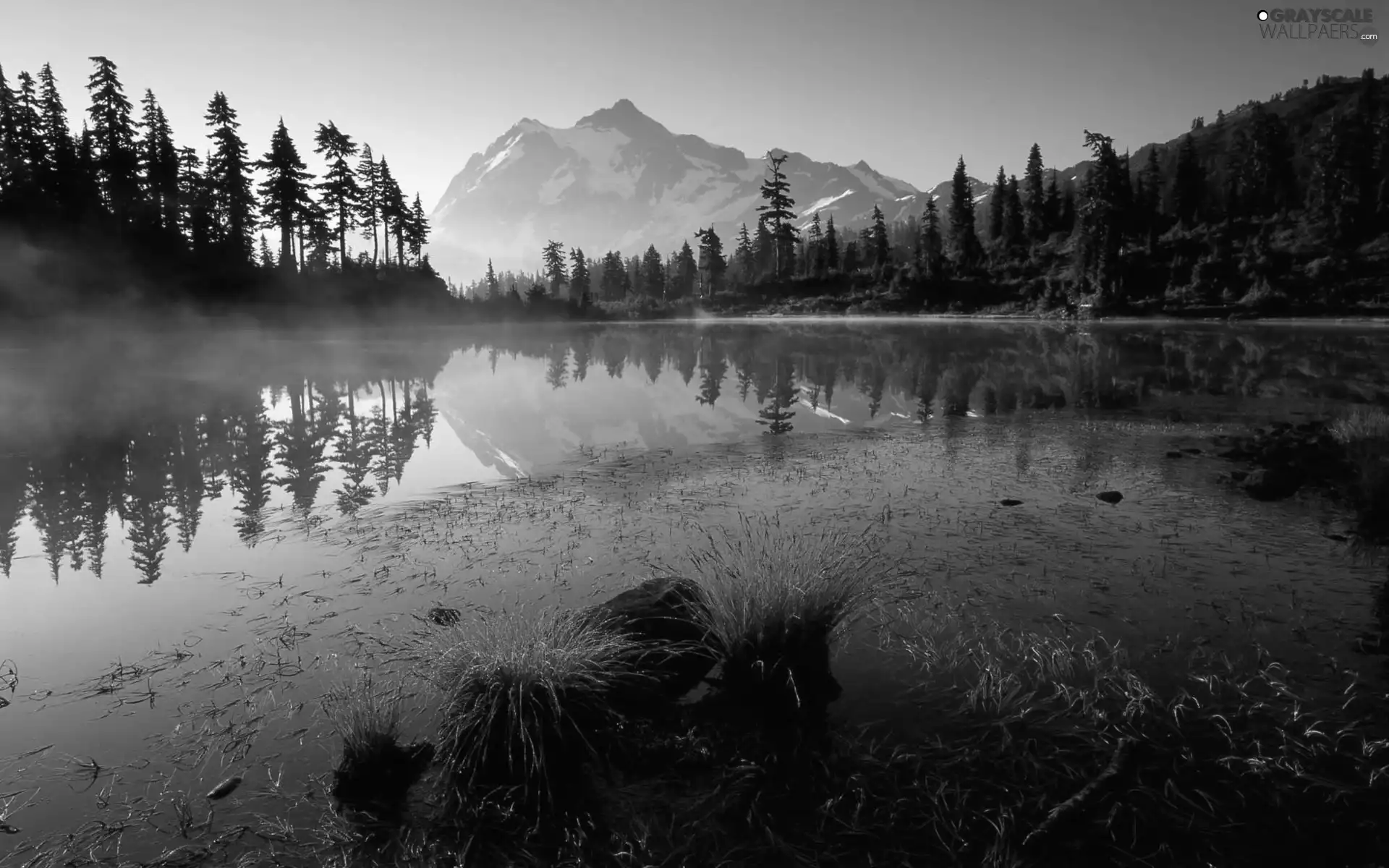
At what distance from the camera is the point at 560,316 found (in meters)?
100

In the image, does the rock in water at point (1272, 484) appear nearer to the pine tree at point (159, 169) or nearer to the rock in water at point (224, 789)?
the rock in water at point (224, 789)

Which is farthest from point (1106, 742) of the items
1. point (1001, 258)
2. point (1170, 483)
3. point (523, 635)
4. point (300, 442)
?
point (1001, 258)

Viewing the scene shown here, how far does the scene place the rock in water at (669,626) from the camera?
21.6 ft

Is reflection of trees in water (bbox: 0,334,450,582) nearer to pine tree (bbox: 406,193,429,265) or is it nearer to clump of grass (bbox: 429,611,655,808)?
clump of grass (bbox: 429,611,655,808)

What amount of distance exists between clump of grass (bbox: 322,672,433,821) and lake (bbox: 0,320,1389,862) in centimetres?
26

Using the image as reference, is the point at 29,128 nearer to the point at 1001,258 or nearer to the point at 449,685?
the point at 449,685

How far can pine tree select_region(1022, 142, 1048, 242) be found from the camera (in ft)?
385

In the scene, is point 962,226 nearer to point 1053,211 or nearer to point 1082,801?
point 1053,211

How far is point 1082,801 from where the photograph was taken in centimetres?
471

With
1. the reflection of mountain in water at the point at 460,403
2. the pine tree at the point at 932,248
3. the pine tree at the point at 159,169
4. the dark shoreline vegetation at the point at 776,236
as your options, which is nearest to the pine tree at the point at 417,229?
the dark shoreline vegetation at the point at 776,236

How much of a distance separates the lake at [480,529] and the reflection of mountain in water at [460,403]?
166 mm

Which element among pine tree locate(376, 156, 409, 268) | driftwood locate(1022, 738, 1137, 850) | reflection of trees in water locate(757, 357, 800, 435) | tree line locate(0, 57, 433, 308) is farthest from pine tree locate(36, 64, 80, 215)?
driftwood locate(1022, 738, 1137, 850)

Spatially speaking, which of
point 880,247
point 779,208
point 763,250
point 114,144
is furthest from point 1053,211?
point 114,144

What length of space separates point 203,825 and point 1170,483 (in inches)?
590
